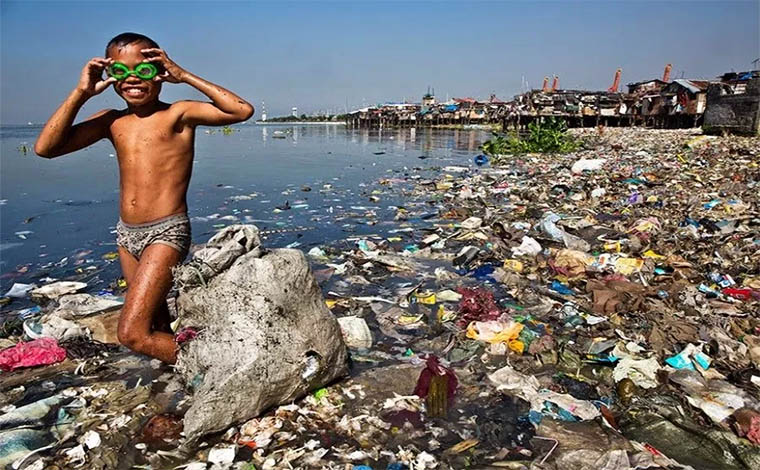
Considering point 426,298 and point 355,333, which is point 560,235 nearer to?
point 426,298

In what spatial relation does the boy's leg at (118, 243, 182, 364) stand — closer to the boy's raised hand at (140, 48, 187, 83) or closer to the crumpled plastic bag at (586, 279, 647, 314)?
the boy's raised hand at (140, 48, 187, 83)

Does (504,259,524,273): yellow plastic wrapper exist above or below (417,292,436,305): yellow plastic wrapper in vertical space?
above

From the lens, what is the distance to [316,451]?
2029 mm

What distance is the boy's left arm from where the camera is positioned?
243 cm

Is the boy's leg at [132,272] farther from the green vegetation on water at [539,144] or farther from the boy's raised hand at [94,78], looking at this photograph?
the green vegetation on water at [539,144]

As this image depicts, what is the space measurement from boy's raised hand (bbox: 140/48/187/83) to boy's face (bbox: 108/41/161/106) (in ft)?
0.10

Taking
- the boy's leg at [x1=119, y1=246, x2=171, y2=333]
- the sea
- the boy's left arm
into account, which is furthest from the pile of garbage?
the sea

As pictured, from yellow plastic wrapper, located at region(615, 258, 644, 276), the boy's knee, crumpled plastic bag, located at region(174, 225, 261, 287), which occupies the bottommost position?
yellow plastic wrapper, located at region(615, 258, 644, 276)

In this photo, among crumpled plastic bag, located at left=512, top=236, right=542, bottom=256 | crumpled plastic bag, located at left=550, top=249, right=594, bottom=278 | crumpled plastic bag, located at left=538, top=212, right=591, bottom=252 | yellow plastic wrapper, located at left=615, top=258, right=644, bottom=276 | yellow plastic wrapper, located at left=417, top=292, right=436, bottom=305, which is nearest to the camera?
yellow plastic wrapper, located at left=417, top=292, right=436, bottom=305

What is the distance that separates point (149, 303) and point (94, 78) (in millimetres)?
1185

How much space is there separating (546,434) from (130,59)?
2.74 m

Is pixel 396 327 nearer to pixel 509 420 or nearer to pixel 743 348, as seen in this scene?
pixel 509 420

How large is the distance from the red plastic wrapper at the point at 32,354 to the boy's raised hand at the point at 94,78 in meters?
1.61

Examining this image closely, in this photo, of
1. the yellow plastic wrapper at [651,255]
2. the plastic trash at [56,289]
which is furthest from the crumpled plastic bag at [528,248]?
the plastic trash at [56,289]
